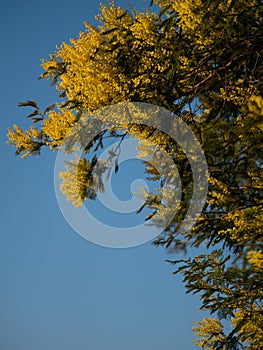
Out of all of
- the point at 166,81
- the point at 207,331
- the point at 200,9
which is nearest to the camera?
the point at 200,9

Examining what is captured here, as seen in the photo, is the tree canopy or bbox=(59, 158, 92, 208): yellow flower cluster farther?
bbox=(59, 158, 92, 208): yellow flower cluster

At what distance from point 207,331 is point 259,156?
4.43 m

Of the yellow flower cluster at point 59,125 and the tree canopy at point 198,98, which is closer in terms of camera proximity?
the tree canopy at point 198,98

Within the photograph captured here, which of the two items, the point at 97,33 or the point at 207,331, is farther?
the point at 207,331

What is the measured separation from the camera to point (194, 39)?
638 centimetres

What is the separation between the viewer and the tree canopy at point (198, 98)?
5.84 meters

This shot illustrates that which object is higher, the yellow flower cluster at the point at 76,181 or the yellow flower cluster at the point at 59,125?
the yellow flower cluster at the point at 59,125

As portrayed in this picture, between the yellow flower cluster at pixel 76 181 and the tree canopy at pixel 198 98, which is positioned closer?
the tree canopy at pixel 198 98

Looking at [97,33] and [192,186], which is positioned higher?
[97,33]

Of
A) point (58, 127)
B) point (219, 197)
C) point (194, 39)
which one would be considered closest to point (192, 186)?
point (219, 197)

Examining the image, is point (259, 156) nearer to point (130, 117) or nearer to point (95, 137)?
point (130, 117)

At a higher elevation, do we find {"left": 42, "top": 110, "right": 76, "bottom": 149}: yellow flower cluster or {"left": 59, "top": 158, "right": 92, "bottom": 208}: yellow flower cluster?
{"left": 42, "top": 110, "right": 76, "bottom": 149}: yellow flower cluster

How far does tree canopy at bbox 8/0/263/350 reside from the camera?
5.84 metres

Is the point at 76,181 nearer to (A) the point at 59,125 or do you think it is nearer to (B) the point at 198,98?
(A) the point at 59,125
